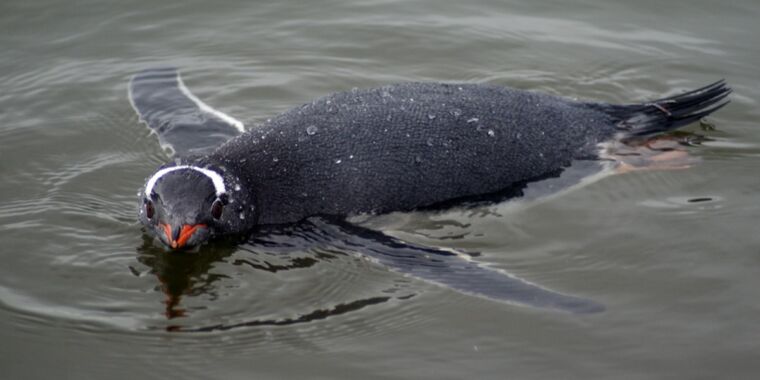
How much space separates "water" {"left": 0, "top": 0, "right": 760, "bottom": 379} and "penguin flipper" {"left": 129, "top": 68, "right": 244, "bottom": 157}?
162 mm

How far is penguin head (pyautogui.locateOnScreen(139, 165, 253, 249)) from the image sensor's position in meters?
5.71

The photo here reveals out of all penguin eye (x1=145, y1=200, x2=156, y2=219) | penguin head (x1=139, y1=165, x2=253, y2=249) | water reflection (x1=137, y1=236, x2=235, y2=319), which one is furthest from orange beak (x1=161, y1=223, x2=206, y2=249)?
water reflection (x1=137, y1=236, x2=235, y2=319)

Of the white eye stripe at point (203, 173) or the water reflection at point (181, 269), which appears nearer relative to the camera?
the water reflection at point (181, 269)

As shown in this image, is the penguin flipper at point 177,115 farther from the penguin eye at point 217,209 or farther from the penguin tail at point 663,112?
the penguin tail at point 663,112

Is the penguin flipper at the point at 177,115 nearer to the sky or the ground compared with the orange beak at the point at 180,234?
nearer to the sky

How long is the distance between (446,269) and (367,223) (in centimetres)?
71

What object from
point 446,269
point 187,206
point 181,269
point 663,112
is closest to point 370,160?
point 446,269

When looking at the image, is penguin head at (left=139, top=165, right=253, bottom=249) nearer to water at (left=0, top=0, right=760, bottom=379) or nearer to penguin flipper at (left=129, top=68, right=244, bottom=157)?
water at (left=0, top=0, right=760, bottom=379)

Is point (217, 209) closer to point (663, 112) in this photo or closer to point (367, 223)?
point (367, 223)

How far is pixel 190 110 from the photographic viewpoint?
24.6ft

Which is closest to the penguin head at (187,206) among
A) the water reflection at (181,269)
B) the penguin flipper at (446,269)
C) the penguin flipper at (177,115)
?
the water reflection at (181,269)

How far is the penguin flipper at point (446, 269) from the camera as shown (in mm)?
5359

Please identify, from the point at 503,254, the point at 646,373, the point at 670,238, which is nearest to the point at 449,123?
the point at 503,254

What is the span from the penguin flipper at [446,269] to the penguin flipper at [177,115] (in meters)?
1.31
